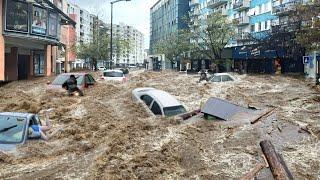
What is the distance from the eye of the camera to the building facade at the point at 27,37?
3266 cm

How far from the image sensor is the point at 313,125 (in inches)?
548

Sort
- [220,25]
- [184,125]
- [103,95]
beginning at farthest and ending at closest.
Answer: [220,25] → [103,95] → [184,125]

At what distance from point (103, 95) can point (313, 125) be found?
10791 mm

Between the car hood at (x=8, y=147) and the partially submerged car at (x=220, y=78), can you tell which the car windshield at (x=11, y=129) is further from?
the partially submerged car at (x=220, y=78)

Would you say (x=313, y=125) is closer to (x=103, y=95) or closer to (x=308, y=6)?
(x=103, y=95)

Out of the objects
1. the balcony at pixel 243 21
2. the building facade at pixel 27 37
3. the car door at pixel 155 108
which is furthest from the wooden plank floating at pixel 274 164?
the balcony at pixel 243 21

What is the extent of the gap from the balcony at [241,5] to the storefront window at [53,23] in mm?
36243

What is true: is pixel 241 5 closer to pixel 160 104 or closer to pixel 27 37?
pixel 27 37

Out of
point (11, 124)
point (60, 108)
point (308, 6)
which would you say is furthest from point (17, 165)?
point (308, 6)

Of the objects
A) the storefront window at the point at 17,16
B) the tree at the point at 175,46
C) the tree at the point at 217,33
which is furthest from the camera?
the tree at the point at 175,46

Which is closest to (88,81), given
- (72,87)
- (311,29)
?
(72,87)

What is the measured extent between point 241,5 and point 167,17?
57000 mm

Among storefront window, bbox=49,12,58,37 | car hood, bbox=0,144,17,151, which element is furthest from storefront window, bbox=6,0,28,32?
car hood, bbox=0,144,17,151

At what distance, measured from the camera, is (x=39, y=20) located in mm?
37094
